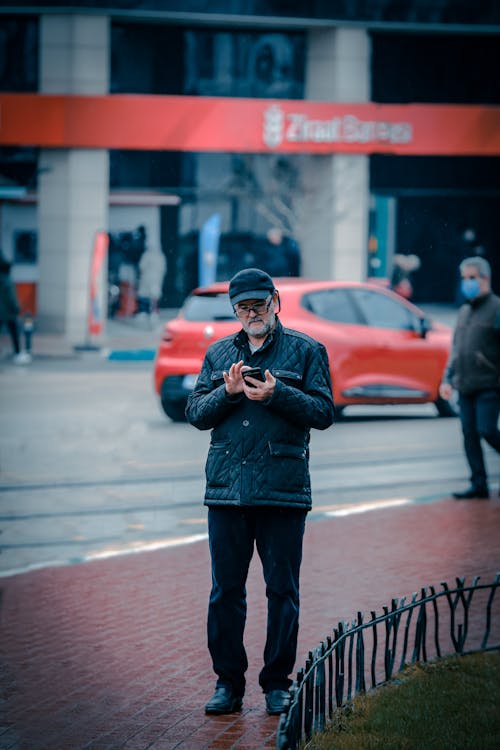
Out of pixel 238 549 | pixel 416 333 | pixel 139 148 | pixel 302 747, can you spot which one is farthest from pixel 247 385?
pixel 139 148

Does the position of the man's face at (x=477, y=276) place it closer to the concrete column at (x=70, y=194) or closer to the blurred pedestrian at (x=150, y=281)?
the concrete column at (x=70, y=194)

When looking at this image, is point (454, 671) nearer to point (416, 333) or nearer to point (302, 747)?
point (302, 747)

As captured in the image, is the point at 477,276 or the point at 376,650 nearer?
the point at 376,650

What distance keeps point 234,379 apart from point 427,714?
142cm

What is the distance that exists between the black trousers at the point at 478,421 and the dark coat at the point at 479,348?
4.2 inches

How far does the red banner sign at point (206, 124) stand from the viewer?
30812 millimetres

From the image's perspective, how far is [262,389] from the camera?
17.9ft

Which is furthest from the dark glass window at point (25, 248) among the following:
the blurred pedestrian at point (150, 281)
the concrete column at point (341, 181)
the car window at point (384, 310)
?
the car window at point (384, 310)

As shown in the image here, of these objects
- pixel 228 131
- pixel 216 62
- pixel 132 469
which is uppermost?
pixel 216 62

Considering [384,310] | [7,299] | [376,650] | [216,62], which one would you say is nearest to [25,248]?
[216,62]

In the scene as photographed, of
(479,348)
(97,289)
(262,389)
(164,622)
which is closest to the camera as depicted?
(262,389)

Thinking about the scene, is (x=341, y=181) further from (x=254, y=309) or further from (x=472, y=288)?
(x=254, y=309)

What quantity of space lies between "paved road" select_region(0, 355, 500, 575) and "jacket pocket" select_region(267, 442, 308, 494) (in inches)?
131

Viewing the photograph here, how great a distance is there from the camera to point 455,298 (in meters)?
37.9
